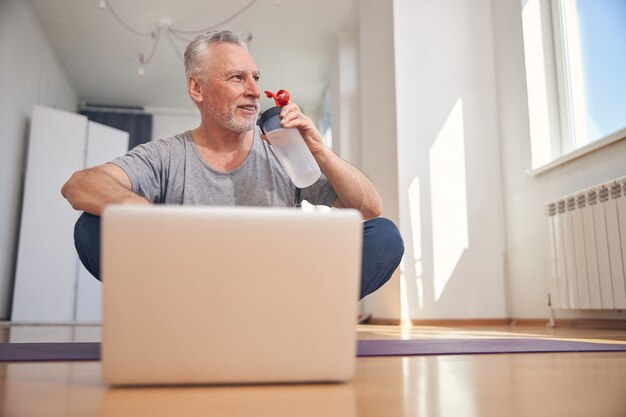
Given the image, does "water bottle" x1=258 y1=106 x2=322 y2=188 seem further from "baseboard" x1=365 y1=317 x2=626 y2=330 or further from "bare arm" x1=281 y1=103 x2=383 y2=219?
"baseboard" x1=365 y1=317 x2=626 y2=330

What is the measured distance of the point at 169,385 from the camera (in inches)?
33.2

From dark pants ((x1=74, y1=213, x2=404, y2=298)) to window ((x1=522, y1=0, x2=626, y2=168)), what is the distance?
1.80 m

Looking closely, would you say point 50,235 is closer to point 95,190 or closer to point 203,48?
point 203,48

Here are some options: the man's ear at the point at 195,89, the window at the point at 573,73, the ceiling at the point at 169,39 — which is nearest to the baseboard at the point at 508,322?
the window at the point at 573,73

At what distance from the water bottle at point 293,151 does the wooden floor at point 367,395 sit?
0.52 meters

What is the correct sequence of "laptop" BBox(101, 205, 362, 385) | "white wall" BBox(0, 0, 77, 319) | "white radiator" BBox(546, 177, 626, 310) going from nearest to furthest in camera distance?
"laptop" BBox(101, 205, 362, 385) → "white radiator" BBox(546, 177, 626, 310) → "white wall" BBox(0, 0, 77, 319)

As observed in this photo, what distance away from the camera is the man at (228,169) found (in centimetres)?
141

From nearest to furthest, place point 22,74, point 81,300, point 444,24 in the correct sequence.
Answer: point 444,24 → point 22,74 → point 81,300

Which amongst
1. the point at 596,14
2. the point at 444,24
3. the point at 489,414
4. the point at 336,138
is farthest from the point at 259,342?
the point at 336,138

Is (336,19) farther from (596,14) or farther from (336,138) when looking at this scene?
(596,14)

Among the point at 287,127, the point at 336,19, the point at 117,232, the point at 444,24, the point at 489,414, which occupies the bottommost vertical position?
the point at 489,414

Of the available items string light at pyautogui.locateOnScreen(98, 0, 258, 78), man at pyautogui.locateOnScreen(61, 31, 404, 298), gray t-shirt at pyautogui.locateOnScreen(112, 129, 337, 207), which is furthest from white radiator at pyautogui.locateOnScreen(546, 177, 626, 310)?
string light at pyautogui.locateOnScreen(98, 0, 258, 78)

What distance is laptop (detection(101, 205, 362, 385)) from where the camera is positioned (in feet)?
2.55

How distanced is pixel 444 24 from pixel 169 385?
3.83 meters
